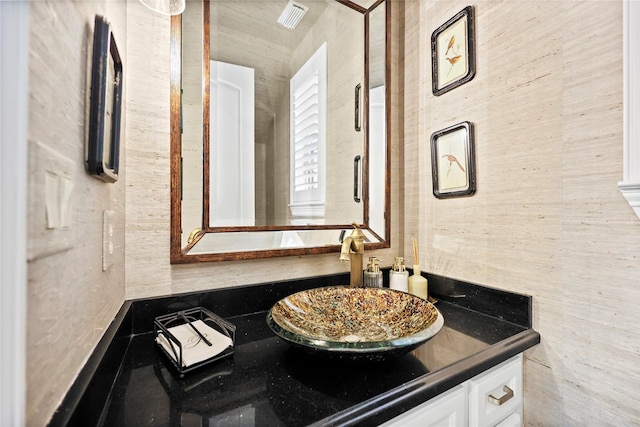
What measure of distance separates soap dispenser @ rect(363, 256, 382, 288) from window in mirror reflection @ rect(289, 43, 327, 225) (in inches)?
9.8

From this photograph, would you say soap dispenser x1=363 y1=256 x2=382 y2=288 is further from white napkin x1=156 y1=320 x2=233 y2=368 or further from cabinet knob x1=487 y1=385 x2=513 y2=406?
white napkin x1=156 y1=320 x2=233 y2=368

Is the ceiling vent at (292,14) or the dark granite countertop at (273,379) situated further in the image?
the ceiling vent at (292,14)

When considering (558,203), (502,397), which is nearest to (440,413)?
(502,397)

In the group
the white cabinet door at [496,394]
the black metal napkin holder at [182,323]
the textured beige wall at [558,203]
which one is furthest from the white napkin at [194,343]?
the textured beige wall at [558,203]

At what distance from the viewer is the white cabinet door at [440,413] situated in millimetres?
594

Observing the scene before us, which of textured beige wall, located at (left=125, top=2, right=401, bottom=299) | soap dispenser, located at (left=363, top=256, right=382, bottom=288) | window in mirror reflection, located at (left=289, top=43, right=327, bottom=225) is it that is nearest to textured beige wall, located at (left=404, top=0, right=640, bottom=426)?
soap dispenser, located at (left=363, top=256, right=382, bottom=288)

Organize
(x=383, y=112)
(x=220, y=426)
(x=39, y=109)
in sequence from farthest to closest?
(x=383, y=112), (x=220, y=426), (x=39, y=109)

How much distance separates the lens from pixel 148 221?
0.85m

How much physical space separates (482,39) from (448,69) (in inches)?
5.4

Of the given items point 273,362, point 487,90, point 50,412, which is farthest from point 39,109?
point 487,90

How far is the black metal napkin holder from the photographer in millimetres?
634

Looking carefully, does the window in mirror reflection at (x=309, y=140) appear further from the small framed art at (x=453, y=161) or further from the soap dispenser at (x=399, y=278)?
the small framed art at (x=453, y=161)

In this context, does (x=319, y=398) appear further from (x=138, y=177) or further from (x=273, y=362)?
(x=138, y=177)

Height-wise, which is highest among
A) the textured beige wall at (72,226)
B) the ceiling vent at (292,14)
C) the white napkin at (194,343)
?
the ceiling vent at (292,14)
